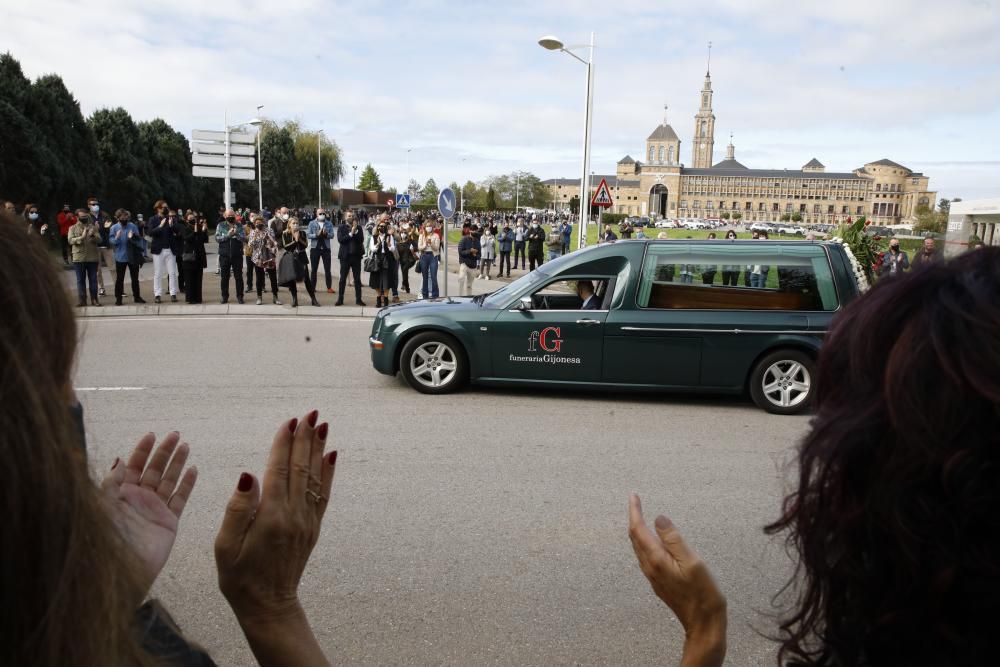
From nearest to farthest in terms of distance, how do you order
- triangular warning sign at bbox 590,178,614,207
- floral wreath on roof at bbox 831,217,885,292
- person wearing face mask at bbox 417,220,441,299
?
floral wreath on roof at bbox 831,217,885,292 → person wearing face mask at bbox 417,220,441,299 → triangular warning sign at bbox 590,178,614,207

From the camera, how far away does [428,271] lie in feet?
56.7

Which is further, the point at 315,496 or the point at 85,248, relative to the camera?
the point at 85,248

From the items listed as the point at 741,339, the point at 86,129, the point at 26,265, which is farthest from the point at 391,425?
the point at 86,129

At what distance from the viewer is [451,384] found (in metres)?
7.98

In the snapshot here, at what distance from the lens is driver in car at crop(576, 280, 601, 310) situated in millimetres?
7945

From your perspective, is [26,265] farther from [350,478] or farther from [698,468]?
[698,468]

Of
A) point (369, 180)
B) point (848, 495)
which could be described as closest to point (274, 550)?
point (848, 495)

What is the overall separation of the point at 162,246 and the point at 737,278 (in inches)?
456

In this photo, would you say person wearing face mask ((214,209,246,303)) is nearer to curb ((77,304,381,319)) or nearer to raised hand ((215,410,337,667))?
curb ((77,304,381,319))

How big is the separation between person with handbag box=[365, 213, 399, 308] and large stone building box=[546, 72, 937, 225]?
15740 centimetres

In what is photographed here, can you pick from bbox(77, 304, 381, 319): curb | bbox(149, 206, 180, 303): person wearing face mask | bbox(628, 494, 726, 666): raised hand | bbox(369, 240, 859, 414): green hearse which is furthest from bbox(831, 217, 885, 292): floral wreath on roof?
bbox(628, 494, 726, 666): raised hand

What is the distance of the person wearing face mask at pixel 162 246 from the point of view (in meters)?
14.6

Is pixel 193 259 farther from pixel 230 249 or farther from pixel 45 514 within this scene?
pixel 45 514

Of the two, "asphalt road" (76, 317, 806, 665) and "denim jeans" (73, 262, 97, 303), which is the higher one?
"denim jeans" (73, 262, 97, 303)
